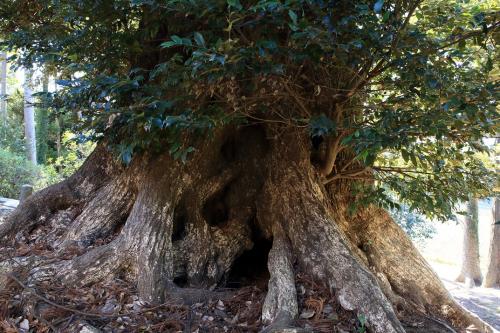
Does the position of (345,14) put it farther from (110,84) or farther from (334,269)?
(334,269)

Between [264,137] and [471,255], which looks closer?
[264,137]

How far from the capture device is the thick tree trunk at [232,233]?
3490mm

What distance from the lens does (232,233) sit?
4.50 m

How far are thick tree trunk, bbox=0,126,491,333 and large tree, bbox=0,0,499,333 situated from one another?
2cm

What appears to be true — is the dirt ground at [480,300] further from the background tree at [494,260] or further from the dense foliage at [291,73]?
the dense foliage at [291,73]

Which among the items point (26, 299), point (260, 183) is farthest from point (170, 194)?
point (26, 299)

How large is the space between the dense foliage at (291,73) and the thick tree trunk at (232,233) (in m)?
0.47

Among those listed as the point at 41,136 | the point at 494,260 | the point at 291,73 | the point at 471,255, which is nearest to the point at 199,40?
the point at 291,73

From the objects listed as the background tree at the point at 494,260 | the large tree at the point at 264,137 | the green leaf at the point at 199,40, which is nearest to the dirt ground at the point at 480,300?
the background tree at the point at 494,260

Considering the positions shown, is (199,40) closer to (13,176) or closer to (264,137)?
(264,137)

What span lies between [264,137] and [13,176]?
10232 millimetres

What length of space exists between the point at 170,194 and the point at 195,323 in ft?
4.22

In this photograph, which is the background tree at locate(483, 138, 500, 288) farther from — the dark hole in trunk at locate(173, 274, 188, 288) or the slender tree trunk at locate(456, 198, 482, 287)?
the dark hole in trunk at locate(173, 274, 188, 288)

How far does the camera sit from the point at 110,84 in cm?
279
